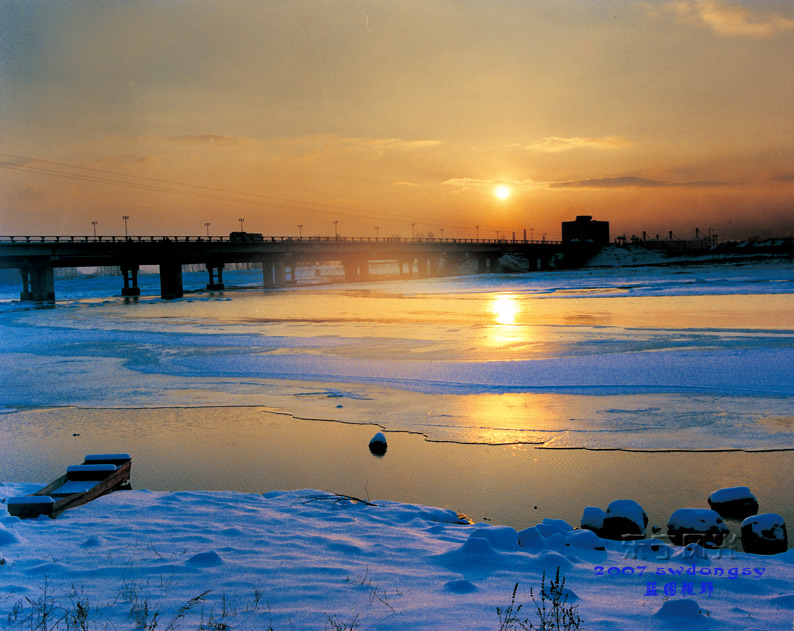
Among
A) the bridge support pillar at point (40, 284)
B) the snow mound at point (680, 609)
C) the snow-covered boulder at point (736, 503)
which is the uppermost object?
the bridge support pillar at point (40, 284)

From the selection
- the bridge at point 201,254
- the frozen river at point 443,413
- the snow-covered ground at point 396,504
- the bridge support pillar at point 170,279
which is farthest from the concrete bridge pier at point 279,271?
the frozen river at point 443,413

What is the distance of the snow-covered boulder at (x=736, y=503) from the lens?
893 centimetres

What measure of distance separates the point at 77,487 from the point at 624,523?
800cm

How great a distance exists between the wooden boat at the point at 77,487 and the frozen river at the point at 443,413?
896 mm

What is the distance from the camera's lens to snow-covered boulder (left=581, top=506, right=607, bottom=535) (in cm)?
835

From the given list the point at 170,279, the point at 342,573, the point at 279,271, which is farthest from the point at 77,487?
the point at 279,271

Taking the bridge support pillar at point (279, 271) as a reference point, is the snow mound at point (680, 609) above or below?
below

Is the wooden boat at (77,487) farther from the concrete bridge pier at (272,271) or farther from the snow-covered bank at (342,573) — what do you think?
the concrete bridge pier at (272,271)

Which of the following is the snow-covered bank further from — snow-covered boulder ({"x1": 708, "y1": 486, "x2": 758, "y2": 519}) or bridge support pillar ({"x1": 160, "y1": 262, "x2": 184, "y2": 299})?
bridge support pillar ({"x1": 160, "y1": 262, "x2": 184, "y2": 299})

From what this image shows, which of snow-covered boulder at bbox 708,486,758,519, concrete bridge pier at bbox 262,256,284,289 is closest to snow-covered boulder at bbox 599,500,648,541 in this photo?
snow-covered boulder at bbox 708,486,758,519

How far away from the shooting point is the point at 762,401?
15.4 metres

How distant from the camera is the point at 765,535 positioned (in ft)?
25.5

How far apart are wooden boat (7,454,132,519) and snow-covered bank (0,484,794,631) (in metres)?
0.18

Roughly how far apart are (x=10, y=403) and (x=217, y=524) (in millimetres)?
12395
